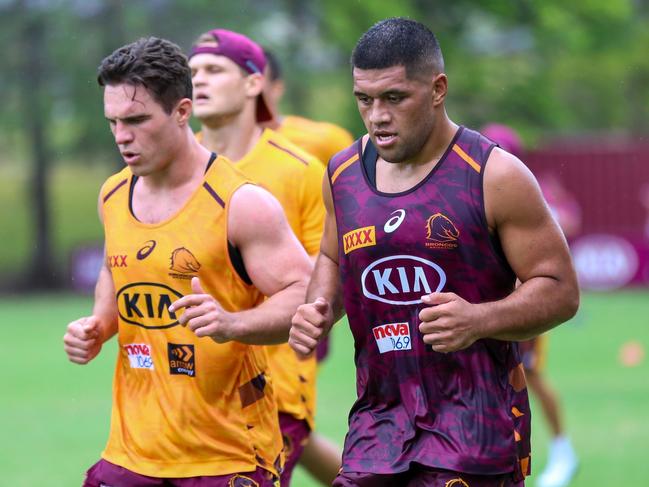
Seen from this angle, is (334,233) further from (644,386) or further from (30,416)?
(644,386)

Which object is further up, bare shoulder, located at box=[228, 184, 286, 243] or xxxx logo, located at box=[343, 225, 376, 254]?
bare shoulder, located at box=[228, 184, 286, 243]

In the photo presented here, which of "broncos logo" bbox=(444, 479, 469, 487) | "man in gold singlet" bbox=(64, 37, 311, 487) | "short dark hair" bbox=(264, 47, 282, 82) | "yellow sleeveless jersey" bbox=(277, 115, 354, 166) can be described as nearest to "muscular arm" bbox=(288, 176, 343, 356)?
"man in gold singlet" bbox=(64, 37, 311, 487)

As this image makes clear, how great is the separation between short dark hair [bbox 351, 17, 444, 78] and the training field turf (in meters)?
5.35

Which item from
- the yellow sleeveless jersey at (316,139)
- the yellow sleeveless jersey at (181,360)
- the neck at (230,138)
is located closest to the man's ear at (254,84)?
the neck at (230,138)

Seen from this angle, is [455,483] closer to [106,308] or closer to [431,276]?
[431,276]

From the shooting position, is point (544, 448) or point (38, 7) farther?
point (38, 7)

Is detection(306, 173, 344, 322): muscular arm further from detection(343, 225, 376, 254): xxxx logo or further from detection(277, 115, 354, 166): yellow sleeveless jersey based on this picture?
detection(277, 115, 354, 166): yellow sleeveless jersey

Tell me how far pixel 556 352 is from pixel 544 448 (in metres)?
6.15

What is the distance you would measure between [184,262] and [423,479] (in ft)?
4.06

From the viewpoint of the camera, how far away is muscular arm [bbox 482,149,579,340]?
471 centimetres

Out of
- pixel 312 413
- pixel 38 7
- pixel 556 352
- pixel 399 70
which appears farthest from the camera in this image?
pixel 38 7

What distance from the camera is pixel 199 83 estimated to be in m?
7.11

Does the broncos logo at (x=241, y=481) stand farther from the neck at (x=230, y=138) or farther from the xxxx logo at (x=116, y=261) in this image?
the neck at (x=230, y=138)

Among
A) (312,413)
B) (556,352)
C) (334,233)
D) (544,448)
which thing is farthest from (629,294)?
(334,233)
